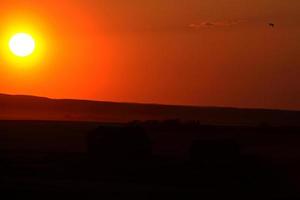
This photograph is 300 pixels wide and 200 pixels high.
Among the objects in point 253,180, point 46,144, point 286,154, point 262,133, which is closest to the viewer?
point 253,180

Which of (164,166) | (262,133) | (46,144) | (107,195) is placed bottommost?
(107,195)

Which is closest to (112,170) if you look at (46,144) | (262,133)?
(46,144)

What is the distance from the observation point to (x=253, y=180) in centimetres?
1995

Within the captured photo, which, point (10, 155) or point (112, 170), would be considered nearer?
point (112, 170)

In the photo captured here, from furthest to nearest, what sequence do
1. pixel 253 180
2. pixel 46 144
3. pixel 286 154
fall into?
pixel 46 144
pixel 286 154
pixel 253 180

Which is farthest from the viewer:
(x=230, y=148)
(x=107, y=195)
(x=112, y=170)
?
(x=230, y=148)

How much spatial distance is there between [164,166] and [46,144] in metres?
11.5

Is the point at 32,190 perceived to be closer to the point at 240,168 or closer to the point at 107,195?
the point at 107,195

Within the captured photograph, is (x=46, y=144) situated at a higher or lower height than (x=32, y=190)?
higher

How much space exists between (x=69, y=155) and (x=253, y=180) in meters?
8.16

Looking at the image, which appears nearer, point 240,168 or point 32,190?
point 32,190

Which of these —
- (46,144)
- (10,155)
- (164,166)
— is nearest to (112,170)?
(164,166)

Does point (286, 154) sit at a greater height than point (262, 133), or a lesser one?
lesser

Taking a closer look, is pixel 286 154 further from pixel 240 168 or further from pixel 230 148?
pixel 240 168
